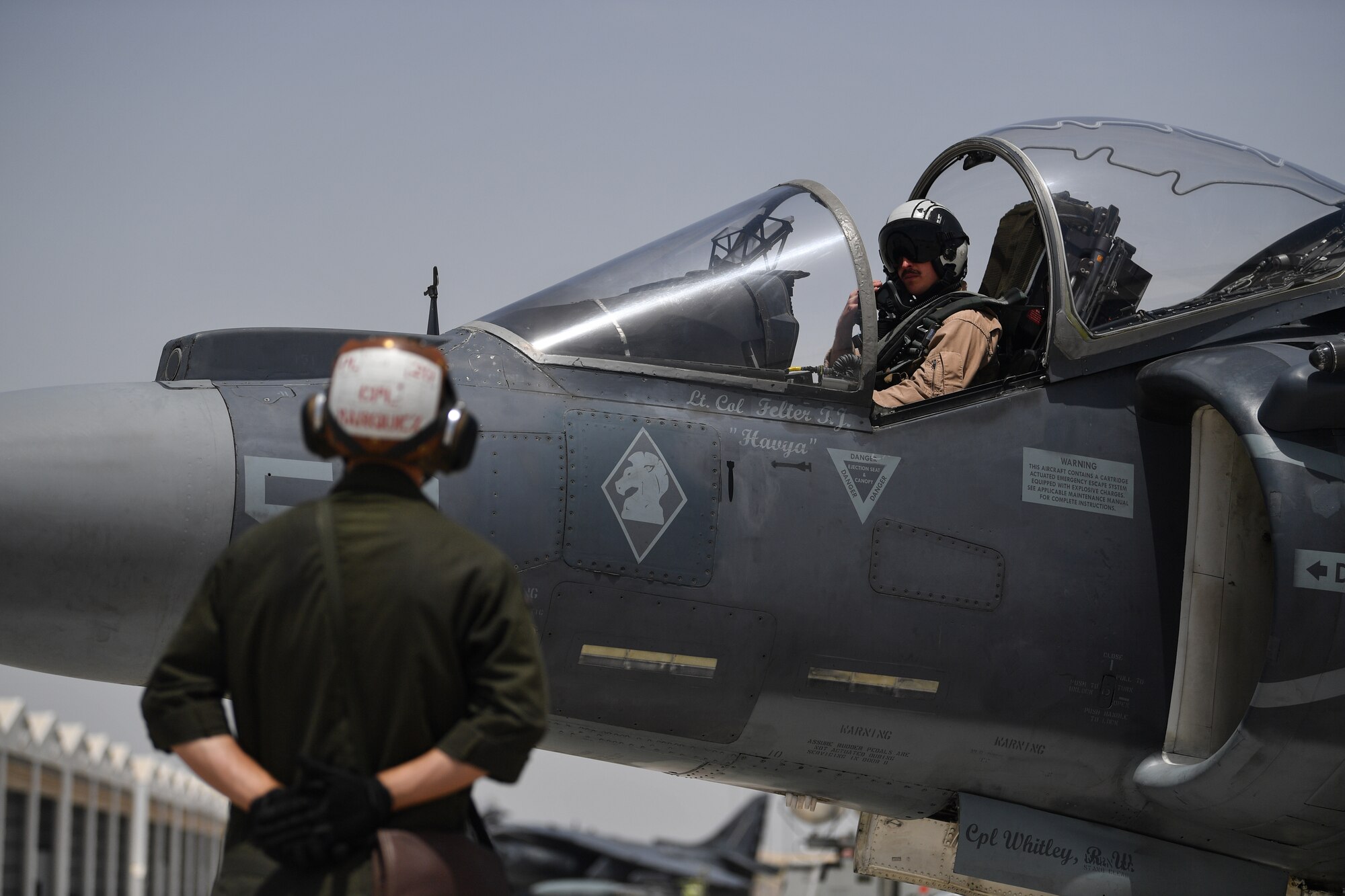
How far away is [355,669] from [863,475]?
9.26ft

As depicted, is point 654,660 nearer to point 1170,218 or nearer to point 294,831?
point 294,831

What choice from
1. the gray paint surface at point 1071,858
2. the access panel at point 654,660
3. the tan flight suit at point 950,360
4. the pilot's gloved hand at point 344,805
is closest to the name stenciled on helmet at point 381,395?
the pilot's gloved hand at point 344,805

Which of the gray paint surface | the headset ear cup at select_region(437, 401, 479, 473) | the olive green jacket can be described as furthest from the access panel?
the olive green jacket

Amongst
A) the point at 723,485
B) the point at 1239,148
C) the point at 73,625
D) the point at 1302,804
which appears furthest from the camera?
the point at 1239,148

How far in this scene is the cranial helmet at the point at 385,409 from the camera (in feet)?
8.07

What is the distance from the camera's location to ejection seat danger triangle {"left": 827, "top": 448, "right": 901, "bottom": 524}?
486 cm

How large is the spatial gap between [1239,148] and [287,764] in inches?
211

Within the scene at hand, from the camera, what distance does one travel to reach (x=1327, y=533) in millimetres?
4871

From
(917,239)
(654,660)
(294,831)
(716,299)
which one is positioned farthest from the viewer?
(917,239)

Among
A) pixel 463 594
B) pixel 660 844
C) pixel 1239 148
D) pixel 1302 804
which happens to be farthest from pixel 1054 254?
pixel 660 844

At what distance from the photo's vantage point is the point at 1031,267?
21.2ft

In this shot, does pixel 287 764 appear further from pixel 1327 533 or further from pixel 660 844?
pixel 660 844

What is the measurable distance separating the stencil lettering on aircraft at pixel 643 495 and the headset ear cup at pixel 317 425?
2.04 meters

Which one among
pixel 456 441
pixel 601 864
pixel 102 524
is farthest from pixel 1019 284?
pixel 601 864
